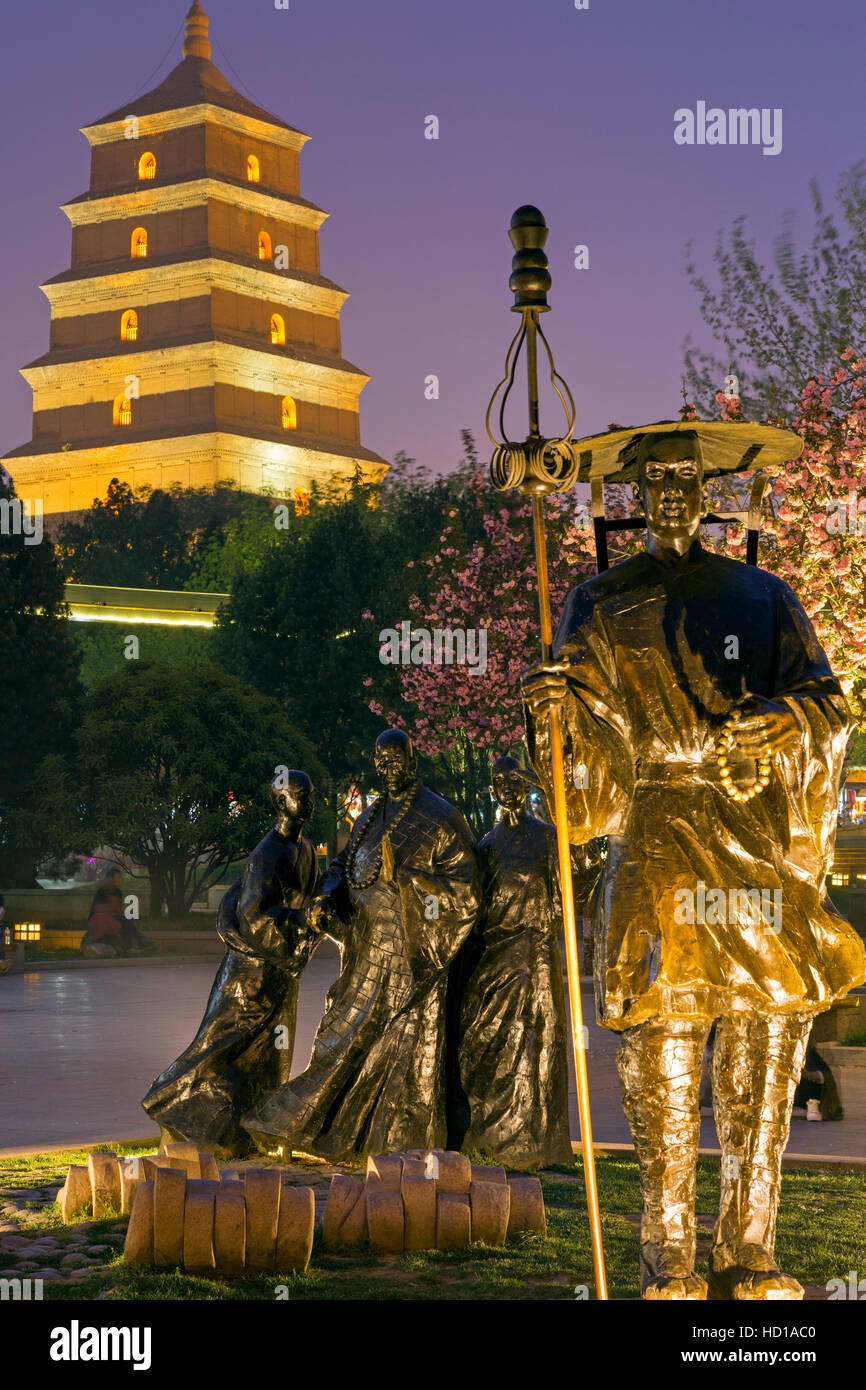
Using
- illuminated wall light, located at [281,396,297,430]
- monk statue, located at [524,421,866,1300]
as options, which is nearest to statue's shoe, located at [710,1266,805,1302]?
monk statue, located at [524,421,866,1300]

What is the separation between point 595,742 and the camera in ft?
17.4

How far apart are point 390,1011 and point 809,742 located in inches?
173

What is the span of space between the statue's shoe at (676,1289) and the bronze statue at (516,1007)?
176 inches

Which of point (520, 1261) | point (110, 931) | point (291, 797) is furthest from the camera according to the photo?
point (110, 931)

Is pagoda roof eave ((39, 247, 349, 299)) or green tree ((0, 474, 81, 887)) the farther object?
pagoda roof eave ((39, 247, 349, 299))

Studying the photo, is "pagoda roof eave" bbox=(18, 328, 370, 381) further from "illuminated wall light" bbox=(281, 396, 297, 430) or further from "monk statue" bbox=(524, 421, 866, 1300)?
"monk statue" bbox=(524, 421, 866, 1300)

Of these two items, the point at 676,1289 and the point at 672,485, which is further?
the point at 672,485

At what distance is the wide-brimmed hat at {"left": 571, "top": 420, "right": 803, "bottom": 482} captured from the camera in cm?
541

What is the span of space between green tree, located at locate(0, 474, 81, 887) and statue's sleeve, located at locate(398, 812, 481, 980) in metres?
21.8

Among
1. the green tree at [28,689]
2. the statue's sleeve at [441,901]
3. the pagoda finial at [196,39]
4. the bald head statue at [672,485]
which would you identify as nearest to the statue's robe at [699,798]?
the bald head statue at [672,485]

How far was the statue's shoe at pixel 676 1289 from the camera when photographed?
4941 millimetres

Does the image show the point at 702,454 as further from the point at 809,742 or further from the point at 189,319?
the point at 189,319

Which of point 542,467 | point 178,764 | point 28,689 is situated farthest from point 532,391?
point 28,689
